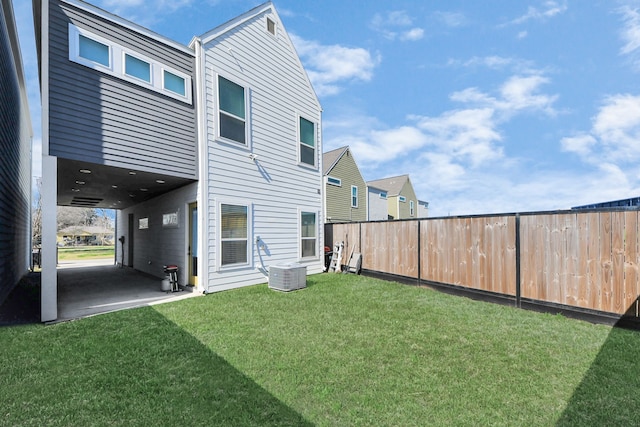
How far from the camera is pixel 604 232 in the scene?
423 centimetres

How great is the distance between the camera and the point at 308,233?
924cm

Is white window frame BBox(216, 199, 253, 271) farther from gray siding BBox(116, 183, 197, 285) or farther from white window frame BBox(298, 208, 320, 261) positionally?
white window frame BBox(298, 208, 320, 261)

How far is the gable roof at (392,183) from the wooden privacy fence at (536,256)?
1786cm

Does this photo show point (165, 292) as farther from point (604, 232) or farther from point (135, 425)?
point (604, 232)

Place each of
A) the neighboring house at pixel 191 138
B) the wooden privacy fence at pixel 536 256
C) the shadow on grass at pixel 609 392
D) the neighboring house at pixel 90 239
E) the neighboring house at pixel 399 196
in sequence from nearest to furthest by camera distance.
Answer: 1. the shadow on grass at pixel 609 392
2. the wooden privacy fence at pixel 536 256
3. the neighboring house at pixel 191 138
4. the neighboring house at pixel 399 196
5. the neighboring house at pixel 90 239

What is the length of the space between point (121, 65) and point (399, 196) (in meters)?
22.1

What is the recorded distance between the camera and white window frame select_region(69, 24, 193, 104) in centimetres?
493

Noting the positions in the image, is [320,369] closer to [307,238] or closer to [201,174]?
[201,174]

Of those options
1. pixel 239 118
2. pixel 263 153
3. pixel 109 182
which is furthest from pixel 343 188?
pixel 109 182

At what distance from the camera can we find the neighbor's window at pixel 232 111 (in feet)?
22.6

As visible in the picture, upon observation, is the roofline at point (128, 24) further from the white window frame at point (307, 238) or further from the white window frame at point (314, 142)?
the white window frame at point (307, 238)

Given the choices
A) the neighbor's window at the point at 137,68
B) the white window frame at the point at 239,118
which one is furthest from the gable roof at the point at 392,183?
the neighbor's window at the point at 137,68

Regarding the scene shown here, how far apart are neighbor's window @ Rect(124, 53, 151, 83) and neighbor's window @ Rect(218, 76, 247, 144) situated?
4.96 feet

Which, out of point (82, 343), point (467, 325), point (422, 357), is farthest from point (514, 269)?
point (82, 343)
